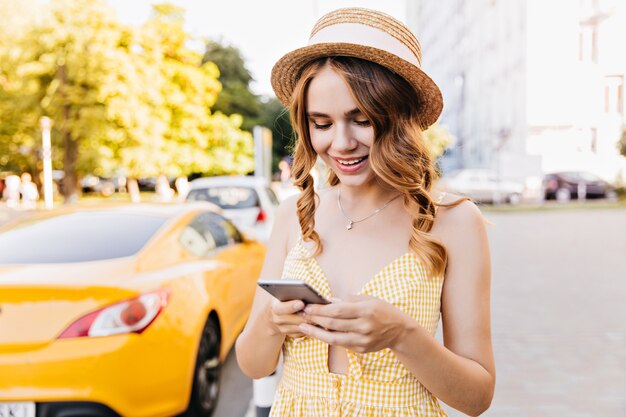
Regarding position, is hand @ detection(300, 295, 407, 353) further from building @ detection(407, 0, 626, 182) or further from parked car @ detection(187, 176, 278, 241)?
building @ detection(407, 0, 626, 182)

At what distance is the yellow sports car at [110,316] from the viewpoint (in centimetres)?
295

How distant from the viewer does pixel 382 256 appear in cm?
166

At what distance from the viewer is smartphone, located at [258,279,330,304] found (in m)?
1.30

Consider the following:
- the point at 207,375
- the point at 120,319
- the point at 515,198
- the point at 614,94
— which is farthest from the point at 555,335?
the point at 614,94

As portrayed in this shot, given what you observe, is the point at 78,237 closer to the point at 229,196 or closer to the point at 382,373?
the point at 382,373

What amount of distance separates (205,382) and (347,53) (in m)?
2.90

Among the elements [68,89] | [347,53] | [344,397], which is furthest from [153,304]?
[68,89]

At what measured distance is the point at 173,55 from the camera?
2638cm

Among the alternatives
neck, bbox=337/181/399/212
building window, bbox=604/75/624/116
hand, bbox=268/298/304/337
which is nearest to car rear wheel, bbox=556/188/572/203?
building window, bbox=604/75/624/116

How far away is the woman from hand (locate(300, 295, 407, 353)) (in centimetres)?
15

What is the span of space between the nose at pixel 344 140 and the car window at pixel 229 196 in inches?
323

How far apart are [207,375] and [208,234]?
4.57ft

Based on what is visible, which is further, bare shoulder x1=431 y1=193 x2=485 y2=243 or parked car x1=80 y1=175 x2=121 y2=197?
parked car x1=80 y1=175 x2=121 y2=197

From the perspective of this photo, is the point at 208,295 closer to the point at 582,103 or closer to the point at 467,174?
the point at 467,174
